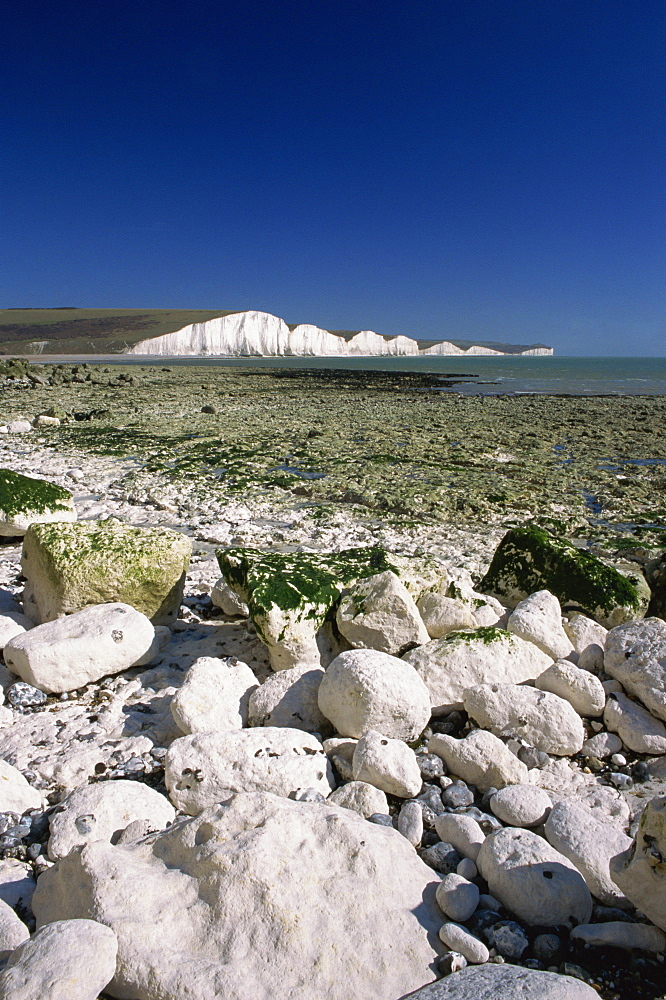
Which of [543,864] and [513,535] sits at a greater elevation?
[513,535]

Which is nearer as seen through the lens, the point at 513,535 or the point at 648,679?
the point at 648,679

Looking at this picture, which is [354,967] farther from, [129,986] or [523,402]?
[523,402]

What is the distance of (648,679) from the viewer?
3908 mm

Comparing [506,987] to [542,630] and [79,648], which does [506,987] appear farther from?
[79,648]

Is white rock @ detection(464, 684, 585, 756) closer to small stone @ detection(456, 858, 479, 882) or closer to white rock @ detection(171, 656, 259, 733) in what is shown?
small stone @ detection(456, 858, 479, 882)

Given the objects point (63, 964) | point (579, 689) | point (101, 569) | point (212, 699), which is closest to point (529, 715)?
point (579, 689)

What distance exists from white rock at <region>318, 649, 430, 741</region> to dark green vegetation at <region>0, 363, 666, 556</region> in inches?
219

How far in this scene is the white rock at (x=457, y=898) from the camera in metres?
2.45

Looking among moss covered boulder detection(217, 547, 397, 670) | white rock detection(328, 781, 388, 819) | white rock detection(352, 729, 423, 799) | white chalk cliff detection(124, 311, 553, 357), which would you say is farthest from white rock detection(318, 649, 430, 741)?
white chalk cliff detection(124, 311, 553, 357)

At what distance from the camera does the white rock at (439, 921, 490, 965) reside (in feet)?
7.45

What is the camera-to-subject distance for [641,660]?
401 cm

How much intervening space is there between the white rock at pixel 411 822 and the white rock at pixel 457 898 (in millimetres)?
421

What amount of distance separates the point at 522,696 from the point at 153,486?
328 inches

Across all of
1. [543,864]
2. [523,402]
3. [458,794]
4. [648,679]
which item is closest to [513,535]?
[648,679]
